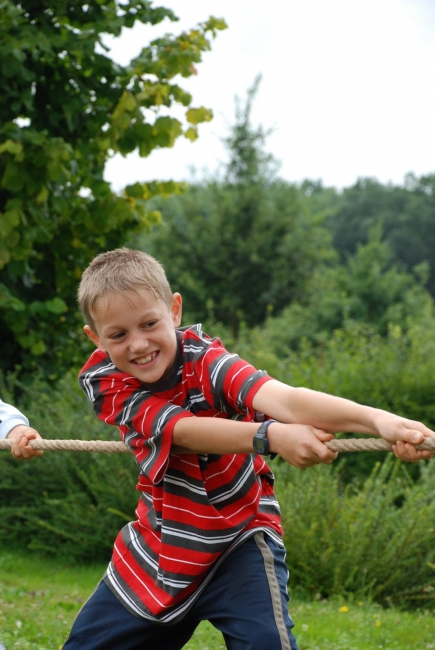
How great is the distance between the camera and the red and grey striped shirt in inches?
91.4

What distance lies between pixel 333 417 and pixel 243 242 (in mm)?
15931

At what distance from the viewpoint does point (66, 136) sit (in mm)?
6316

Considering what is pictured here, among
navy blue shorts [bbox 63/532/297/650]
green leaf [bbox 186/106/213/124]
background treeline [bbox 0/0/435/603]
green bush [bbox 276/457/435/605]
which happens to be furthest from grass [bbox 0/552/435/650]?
green leaf [bbox 186/106/213/124]

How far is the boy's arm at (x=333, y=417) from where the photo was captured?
1.88 m

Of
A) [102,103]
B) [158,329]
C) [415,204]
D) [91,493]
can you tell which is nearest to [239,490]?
[158,329]

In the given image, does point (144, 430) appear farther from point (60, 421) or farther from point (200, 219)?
point (200, 219)

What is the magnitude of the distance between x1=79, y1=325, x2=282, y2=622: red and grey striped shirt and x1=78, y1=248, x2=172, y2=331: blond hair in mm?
203

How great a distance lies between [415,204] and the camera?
219ft

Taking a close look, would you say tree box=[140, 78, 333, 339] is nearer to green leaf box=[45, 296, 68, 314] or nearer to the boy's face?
green leaf box=[45, 296, 68, 314]

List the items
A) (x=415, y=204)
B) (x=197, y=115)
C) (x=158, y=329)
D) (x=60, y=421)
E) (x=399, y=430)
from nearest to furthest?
(x=399, y=430) < (x=158, y=329) < (x=197, y=115) < (x=60, y=421) < (x=415, y=204)

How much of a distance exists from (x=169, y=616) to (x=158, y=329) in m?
0.81

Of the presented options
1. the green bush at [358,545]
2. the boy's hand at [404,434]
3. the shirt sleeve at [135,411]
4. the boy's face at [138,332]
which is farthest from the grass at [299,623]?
the boy's hand at [404,434]

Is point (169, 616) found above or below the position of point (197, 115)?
below

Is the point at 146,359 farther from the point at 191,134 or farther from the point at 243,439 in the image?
the point at 191,134
